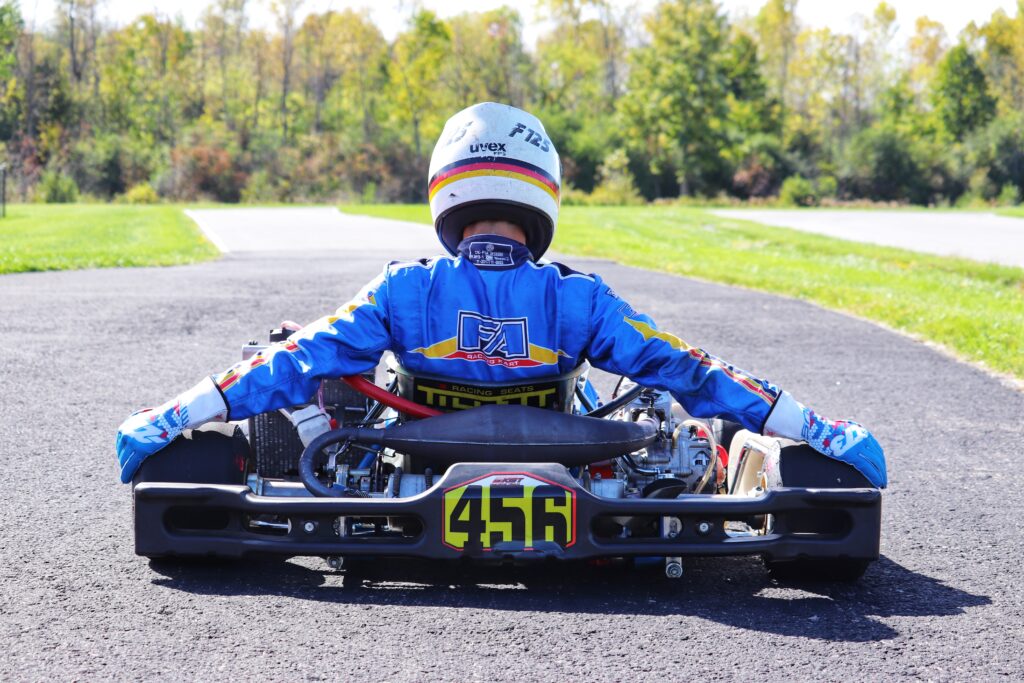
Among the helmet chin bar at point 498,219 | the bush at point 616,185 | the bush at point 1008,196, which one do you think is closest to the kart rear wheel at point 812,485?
the helmet chin bar at point 498,219

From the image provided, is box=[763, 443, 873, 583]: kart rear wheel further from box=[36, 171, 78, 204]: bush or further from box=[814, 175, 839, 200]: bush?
box=[814, 175, 839, 200]: bush

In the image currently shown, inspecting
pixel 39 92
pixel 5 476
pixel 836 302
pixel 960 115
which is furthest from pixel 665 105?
pixel 5 476

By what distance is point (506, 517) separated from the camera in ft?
10.9

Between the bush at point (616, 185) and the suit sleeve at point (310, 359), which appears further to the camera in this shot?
the bush at point (616, 185)

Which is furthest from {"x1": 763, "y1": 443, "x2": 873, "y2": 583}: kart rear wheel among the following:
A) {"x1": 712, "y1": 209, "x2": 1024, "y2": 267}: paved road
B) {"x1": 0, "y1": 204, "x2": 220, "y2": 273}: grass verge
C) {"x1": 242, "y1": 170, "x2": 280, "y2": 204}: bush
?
{"x1": 242, "y1": 170, "x2": 280, "y2": 204}: bush

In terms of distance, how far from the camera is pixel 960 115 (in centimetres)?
6931

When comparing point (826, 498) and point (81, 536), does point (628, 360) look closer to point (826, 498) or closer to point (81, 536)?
point (826, 498)

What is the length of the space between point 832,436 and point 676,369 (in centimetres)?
49

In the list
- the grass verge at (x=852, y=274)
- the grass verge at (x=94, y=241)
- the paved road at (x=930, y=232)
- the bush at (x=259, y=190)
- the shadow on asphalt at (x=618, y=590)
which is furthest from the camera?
the bush at (x=259, y=190)

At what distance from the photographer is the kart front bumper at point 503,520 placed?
3.31m

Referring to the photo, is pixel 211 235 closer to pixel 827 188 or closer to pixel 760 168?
pixel 760 168

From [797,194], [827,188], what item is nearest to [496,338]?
[797,194]

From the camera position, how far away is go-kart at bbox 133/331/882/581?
3314 millimetres

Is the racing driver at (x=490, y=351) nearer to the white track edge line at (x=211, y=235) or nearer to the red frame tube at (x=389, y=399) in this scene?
the red frame tube at (x=389, y=399)
